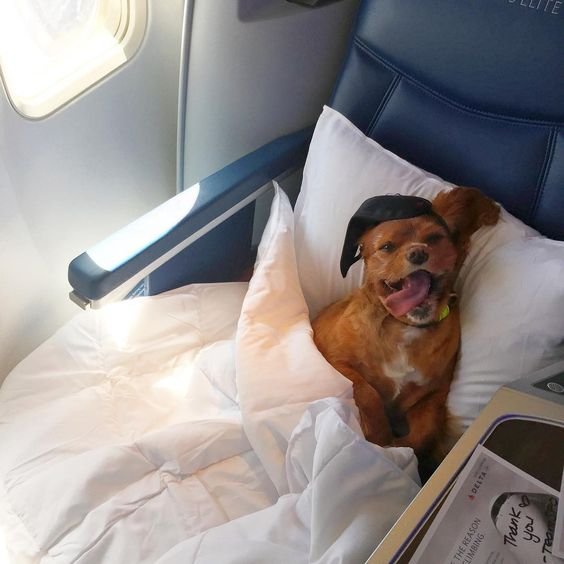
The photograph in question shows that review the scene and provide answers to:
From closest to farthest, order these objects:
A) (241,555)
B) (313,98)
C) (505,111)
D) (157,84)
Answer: (241,555) < (505,111) < (313,98) < (157,84)

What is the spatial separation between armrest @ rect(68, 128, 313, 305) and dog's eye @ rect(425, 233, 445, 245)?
40 centimetres

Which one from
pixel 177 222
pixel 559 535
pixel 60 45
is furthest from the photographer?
pixel 60 45

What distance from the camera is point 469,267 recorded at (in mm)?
959

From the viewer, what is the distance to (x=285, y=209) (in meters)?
1.18

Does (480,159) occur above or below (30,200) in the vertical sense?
above

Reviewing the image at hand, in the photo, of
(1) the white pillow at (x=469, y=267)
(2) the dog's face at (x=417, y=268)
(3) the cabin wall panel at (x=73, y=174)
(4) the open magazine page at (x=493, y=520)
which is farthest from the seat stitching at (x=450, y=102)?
(4) the open magazine page at (x=493, y=520)

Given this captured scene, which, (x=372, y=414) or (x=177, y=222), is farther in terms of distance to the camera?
(x=177, y=222)

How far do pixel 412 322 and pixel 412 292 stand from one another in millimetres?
45

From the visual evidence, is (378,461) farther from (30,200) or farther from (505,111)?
(30,200)

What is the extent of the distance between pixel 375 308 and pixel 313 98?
22.2 inches

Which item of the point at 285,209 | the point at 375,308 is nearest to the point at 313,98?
the point at 285,209

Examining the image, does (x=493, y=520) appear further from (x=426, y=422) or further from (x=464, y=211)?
(x=464, y=211)

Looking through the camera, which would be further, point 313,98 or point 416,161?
point 313,98

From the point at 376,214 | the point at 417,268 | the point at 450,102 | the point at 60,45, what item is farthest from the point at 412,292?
the point at 60,45
